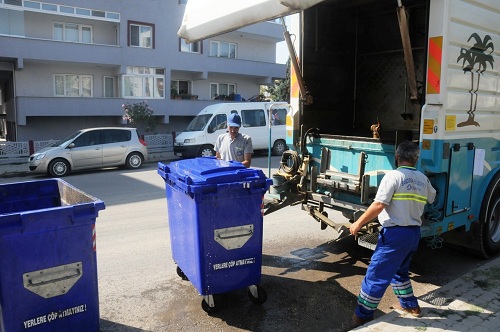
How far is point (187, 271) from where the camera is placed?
4293 mm

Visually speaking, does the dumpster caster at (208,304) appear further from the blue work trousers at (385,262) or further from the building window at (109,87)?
the building window at (109,87)

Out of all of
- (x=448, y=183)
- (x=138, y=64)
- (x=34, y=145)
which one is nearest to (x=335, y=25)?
(x=448, y=183)

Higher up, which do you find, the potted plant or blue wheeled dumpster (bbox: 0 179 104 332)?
the potted plant

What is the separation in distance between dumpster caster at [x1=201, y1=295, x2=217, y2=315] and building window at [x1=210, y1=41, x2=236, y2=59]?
2513 cm

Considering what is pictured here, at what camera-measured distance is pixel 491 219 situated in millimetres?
5500

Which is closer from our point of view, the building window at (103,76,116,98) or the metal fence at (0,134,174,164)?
the metal fence at (0,134,174,164)

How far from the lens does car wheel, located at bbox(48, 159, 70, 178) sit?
13.6 metres

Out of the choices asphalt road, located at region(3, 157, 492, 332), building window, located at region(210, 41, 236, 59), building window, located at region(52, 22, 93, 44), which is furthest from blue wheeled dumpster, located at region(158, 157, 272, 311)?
building window, located at region(210, 41, 236, 59)

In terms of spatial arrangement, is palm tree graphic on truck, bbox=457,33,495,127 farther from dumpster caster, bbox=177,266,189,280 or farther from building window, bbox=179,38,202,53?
building window, bbox=179,38,202,53

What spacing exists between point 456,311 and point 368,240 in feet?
3.24

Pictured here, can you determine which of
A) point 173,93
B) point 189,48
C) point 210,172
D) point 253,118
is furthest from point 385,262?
point 189,48

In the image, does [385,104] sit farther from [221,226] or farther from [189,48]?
[189,48]

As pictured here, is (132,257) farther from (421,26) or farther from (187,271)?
(421,26)

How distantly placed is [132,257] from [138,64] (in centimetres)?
1986
